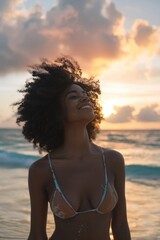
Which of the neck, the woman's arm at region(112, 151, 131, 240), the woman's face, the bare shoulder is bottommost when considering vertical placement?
the woman's arm at region(112, 151, 131, 240)

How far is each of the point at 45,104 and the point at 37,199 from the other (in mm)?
631

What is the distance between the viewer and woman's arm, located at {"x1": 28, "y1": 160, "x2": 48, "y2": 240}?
9.04 feet

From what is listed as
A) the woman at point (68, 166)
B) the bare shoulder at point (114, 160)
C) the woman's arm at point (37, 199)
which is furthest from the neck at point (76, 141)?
the woman's arm at point (37, 199)

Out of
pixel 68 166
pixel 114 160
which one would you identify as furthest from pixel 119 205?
pixel 68 166

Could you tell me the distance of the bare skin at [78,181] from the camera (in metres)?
2.72

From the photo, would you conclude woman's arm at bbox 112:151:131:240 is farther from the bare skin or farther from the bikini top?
the bikini top

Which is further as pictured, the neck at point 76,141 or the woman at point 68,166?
the neck at point 76,141

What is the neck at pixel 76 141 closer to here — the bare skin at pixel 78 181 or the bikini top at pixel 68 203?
the bare skin at pixel 78 181

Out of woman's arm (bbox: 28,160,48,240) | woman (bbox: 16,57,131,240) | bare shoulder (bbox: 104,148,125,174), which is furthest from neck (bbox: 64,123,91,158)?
woman's arm (bbox: 28,160,48,240)

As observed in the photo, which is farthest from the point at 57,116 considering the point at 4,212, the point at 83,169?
the point at 4,212

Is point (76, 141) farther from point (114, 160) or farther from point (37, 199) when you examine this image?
point (37, 199)

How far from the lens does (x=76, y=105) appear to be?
2.85m

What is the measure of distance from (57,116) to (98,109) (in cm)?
42

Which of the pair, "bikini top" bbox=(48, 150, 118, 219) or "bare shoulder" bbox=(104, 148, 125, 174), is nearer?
"bikini top" bbox=(48, 150, 118, 219)
